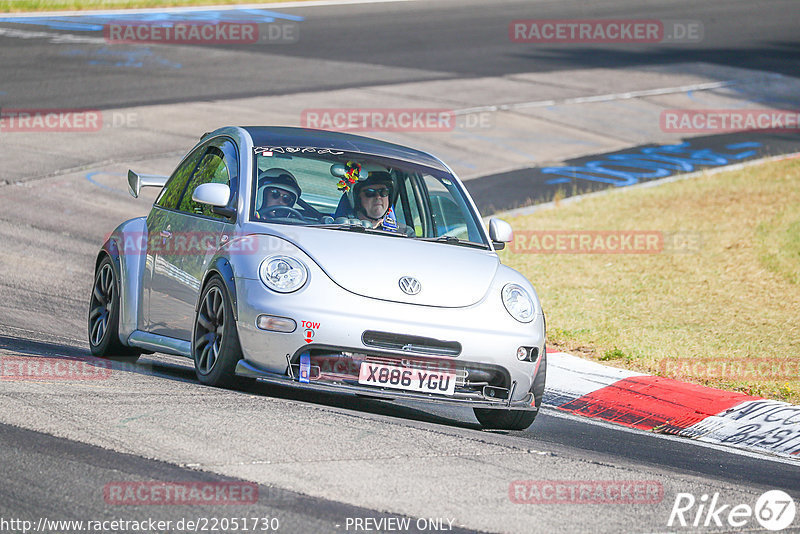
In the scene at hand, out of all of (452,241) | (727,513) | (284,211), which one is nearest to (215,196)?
(284,211)

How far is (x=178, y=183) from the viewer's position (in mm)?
8500

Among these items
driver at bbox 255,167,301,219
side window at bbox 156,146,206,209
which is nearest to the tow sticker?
driver at bbox 255,167,301,219

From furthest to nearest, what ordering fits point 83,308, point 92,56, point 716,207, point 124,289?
point 92,56 → point 716,207 → point 83,308 → point 124,289

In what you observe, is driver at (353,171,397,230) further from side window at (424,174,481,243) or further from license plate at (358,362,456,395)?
license plate at (358,362,456,395)

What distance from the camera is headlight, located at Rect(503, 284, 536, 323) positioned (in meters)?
7.15

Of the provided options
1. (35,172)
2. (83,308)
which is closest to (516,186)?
(35,172)

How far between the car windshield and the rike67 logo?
267cm

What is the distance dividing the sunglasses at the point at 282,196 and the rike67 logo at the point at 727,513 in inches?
122

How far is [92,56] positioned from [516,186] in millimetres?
10559

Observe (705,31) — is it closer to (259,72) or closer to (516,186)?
(259,72)

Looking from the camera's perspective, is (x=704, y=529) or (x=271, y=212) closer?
(x=704, y=529)

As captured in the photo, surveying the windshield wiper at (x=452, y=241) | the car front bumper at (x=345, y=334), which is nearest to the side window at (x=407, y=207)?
the windshield wiper at (x=452, y=241)

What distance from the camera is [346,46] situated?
93.1ft

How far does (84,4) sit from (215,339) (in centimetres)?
2656
